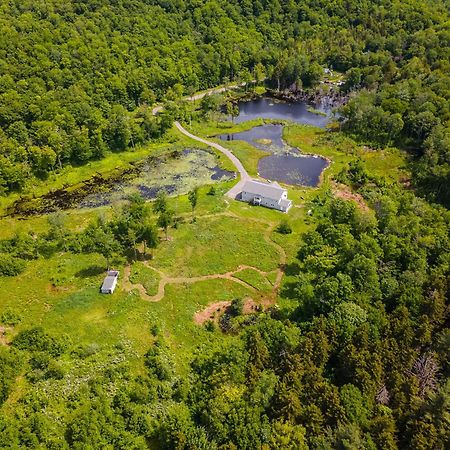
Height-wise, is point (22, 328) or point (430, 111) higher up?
point (430, 111)

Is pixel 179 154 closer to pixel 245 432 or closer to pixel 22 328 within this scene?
pixel 22 328

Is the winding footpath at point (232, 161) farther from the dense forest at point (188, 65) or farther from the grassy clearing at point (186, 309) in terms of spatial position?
the grassy clearing at point (186, 309)

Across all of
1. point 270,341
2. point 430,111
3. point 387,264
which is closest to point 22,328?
point 270,341

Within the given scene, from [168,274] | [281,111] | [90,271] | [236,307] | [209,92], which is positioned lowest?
[209,92]

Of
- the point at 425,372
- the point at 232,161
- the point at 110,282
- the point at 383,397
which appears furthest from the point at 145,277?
the point at 232,161

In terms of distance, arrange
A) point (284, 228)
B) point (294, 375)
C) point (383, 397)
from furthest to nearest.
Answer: point (284, 228)
point (294, 375)
point (383, 397)

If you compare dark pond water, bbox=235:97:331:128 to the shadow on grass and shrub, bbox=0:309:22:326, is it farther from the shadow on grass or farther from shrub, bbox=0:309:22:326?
shrub, bbox=0:309:22:326

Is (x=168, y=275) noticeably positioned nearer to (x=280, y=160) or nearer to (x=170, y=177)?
(x=170, y=177)
